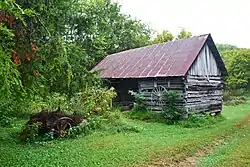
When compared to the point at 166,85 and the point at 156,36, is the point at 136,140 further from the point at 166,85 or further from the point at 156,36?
the point at 156,36

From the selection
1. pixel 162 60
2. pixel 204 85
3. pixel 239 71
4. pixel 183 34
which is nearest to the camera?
pixel 204 85

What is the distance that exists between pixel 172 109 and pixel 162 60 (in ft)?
11.8

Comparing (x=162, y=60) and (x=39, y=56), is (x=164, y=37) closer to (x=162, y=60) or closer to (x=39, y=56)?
(x=162, y=60)

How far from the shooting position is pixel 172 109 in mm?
14781

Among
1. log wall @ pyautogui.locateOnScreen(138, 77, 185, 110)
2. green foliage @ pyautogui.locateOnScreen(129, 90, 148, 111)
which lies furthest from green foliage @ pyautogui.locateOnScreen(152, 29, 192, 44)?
green foliage @ pyautogui.locateOnScreen(129, 90, 148, 111)

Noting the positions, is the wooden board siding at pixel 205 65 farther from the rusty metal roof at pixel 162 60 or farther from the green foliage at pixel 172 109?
the green foliage at pixel 172 109

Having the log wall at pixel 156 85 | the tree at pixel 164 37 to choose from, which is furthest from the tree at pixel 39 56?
the tree at pixel 164 37

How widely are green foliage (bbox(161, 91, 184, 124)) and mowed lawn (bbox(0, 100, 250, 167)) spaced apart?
8.06 ft

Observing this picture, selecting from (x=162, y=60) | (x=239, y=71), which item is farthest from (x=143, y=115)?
(x=239, y=71)

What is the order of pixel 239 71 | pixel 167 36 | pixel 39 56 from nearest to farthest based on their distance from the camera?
pixel 39 56 → pixel 239 71 → pixel 167 36

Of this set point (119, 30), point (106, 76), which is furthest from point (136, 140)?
point (119, 30)

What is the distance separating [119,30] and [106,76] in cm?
1486

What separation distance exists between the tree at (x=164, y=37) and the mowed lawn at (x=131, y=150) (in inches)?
999

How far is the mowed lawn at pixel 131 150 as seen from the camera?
7.74 m
